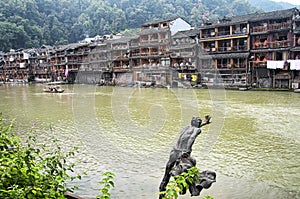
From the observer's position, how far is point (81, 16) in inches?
4473

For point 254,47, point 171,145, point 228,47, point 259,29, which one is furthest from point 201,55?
point 171,145

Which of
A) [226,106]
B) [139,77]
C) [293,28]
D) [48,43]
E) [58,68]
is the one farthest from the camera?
[48,43]

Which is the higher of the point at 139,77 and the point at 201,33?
the point at 201,33

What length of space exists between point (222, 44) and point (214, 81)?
598 cm

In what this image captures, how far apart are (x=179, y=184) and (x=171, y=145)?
911 centimetres

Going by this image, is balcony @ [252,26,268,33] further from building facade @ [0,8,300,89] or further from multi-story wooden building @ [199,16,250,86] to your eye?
multi-story wooden building @ [199,16,250,86]

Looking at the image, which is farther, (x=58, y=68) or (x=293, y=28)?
(x=58, y=68)

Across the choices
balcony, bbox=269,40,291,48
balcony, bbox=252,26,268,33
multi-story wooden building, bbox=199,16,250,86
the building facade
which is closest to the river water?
balcony, bbox=269,40,291,48

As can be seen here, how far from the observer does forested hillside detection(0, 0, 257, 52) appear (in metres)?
95.5

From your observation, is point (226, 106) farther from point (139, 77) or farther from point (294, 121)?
point (139, 77)

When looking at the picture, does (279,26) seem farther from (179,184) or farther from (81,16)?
(81,16)

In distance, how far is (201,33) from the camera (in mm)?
47312

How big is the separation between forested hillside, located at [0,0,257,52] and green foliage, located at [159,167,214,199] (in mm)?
92871

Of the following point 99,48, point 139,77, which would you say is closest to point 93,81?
point 99,48
